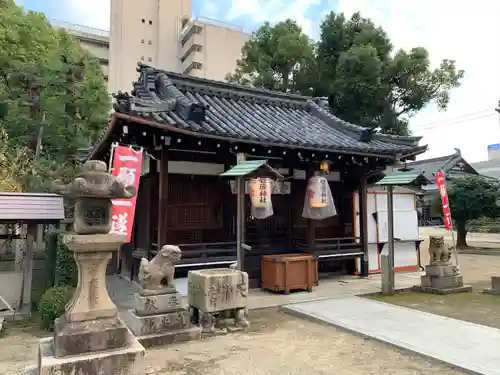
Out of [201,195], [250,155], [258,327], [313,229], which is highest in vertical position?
[250,155]

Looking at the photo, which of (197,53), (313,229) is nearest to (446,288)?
(313,229)

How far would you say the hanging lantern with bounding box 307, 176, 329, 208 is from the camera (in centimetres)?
1025

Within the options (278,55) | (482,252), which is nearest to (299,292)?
(482,252)

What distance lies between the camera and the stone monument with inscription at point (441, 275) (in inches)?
372

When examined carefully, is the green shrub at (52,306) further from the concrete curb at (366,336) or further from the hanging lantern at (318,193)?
the hanging lantern at (318,193)

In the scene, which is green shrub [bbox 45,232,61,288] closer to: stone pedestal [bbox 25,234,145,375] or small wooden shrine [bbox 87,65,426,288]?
small wooden shrine [bbox 87,65,426,288]

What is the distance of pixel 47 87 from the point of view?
16.1 m

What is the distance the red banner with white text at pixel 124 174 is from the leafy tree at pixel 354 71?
17202mm

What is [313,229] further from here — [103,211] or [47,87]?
[47,87]

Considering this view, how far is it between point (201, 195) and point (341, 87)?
1569 cm

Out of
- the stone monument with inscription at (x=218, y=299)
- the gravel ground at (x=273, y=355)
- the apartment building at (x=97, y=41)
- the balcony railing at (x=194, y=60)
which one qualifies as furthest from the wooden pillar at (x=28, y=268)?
the apartment building at (x=97, y=41)

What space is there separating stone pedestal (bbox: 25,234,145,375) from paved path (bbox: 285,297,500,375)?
3.81 meters

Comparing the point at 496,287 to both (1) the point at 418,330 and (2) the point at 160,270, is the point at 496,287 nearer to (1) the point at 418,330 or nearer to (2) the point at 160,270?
(1) the point at 418,330

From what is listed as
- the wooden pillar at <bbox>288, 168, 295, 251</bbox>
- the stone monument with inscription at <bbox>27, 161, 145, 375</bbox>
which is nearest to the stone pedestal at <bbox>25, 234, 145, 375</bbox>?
the stone monument with inscription at <bbox>27, 161, 145, 375</bbox>
